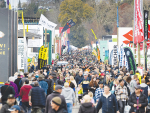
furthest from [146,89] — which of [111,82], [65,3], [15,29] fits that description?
[65,3]

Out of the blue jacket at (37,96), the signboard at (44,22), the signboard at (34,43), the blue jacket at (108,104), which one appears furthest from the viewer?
the signboard at (44,22)

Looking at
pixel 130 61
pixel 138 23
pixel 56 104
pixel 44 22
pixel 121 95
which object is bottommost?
pixel 121 95

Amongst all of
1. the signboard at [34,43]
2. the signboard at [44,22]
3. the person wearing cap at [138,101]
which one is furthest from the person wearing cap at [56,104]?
the signboard at [44,22]

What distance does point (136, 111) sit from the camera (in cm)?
746

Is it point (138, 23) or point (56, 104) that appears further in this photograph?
point (138, 23)

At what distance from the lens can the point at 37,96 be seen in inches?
317

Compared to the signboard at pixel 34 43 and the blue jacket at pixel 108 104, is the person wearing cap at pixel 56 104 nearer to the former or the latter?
the blue jacket at pixel 108 104

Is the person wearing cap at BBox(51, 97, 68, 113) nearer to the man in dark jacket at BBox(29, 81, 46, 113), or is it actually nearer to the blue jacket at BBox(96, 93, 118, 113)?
the blue jacket at BBox(96, 93, 118, 113)

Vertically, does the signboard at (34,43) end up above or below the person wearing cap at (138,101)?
above

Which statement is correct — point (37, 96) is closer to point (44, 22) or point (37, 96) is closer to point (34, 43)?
point (34, 43)

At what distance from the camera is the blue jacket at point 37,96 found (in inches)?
316

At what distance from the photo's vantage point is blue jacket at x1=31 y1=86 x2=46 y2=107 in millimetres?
8031

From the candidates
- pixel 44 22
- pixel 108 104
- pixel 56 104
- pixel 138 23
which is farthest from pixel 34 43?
pixel 56 104

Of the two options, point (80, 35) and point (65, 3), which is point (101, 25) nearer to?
point (80, 35)
